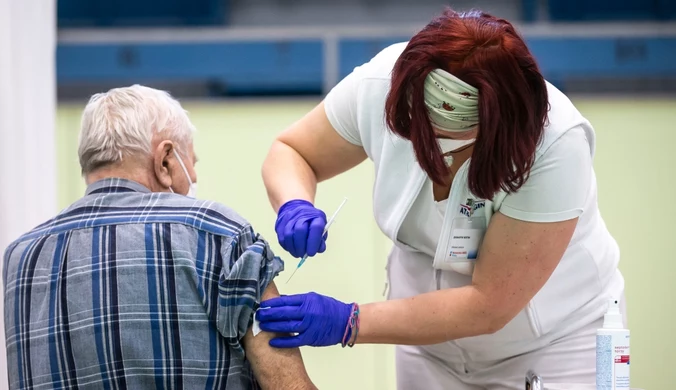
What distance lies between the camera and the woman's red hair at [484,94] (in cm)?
122

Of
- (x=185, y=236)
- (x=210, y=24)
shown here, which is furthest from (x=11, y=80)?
(x=210, y=24)

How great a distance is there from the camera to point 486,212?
4.74 feet

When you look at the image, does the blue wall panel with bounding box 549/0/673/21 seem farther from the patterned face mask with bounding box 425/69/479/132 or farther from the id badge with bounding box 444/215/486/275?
the patterned face mask with bounding box 425/69/479/132

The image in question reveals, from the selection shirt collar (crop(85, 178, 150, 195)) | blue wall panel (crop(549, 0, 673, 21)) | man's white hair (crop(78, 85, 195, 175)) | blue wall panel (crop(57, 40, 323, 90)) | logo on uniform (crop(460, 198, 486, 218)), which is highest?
blue wall panel (crop(549, 0, 673, 21))

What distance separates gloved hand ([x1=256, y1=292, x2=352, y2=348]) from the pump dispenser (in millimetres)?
449

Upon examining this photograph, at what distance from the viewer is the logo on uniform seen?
1439mm

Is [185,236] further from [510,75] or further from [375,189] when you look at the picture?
[510,75]

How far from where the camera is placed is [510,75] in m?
1.22

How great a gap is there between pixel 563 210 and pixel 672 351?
1.70 metres

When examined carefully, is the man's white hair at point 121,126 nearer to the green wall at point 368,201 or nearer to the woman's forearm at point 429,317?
the woman's forearm at point 429,317

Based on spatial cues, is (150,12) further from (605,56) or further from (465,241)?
(465,241)

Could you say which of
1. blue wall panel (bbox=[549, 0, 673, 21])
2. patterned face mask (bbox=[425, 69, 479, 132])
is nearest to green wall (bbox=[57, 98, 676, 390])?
blue wall panel (bbox=[549, 0, 673, 21])

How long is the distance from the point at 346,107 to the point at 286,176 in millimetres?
208

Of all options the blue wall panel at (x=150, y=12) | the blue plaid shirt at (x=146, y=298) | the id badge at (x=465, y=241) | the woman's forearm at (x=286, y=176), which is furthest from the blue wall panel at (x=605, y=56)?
the blue wall panel at (x=150, y=12)
